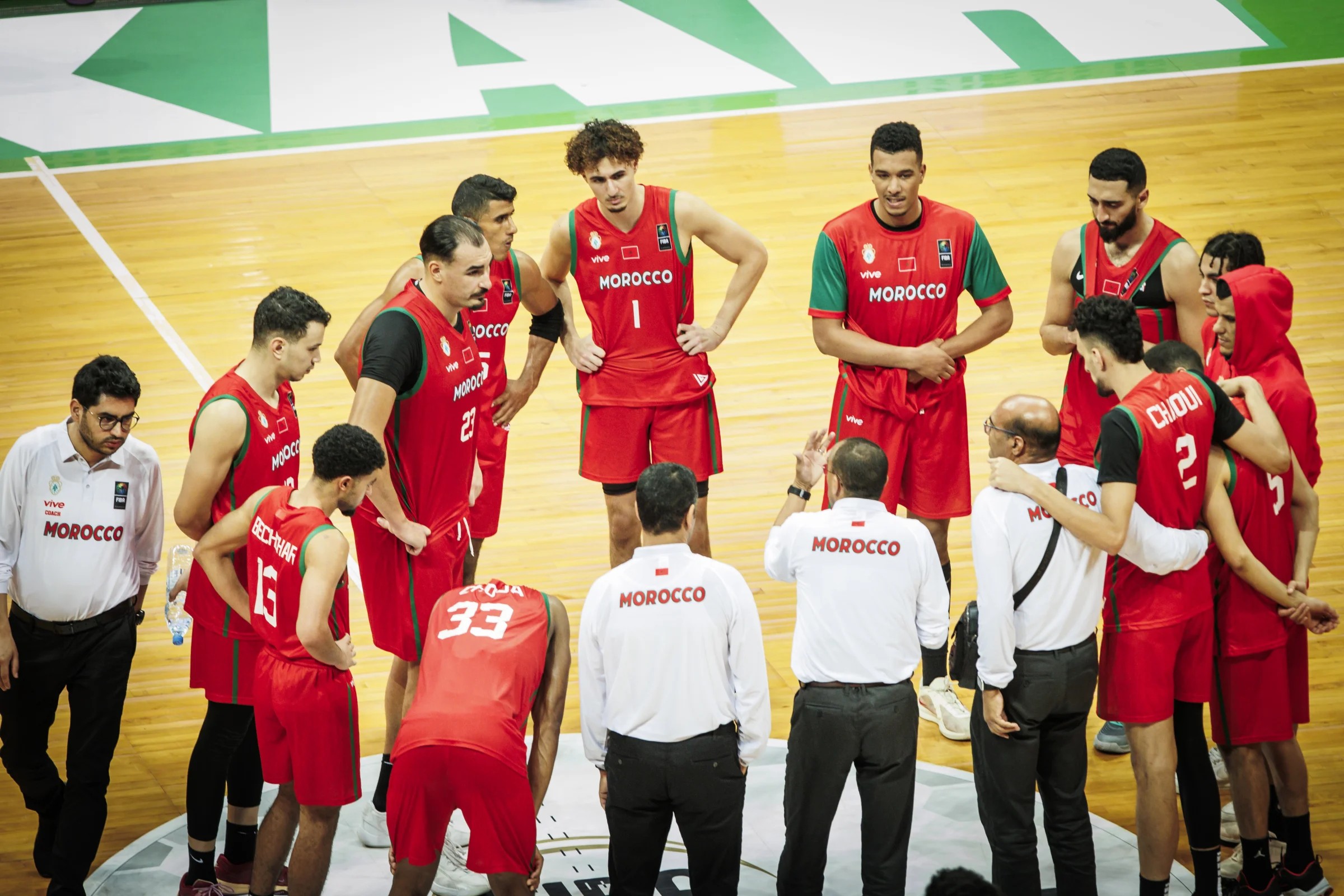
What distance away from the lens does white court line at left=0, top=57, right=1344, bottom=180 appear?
45.6 feet

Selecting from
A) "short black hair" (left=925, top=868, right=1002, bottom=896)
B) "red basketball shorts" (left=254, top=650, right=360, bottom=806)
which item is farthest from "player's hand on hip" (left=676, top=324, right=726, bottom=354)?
"short black hair" (left=925, top=868, right=1002, bottom=896)

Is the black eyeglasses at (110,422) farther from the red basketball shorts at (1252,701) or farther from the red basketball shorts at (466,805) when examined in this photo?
the red basketball shorts at (1252,701)

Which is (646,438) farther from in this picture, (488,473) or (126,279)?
(126,279)

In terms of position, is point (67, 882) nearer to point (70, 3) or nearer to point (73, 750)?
point (73, 750)

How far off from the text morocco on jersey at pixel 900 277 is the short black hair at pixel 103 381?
289 centimetres

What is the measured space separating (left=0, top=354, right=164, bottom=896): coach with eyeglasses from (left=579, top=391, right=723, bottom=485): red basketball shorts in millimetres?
2110

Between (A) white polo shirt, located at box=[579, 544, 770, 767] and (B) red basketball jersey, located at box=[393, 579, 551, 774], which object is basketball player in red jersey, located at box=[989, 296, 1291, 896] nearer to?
(A) white polo shirt, located at box=[579, 544, 770, 767]

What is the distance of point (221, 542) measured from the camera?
5.24m

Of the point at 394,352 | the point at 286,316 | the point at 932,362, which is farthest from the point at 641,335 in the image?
the point at 286,316

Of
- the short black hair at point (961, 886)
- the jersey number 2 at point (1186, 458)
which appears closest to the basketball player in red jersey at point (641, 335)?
the jersey number 2 at point (1186, 458)

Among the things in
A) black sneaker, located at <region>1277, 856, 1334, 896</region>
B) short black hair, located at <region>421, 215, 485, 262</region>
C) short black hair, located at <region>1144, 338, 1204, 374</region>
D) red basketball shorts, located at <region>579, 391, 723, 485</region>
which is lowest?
black sneaker, located at <region>1277, 856, 1334, 896</region>

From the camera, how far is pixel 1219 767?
20.8ft

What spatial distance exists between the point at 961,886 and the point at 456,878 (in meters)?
2.73

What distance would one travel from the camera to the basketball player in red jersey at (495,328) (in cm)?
636
